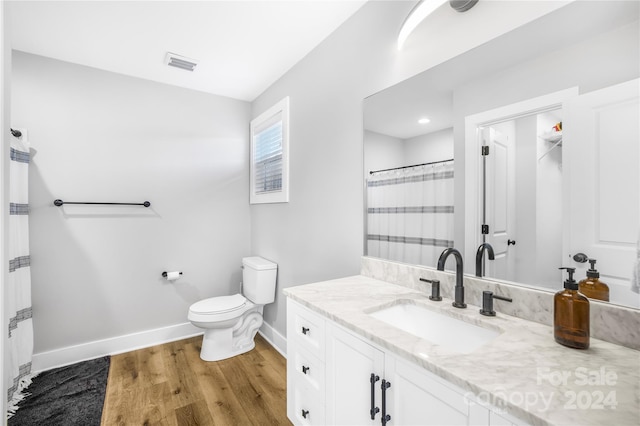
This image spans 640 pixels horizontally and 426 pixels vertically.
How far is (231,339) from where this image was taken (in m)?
2.43

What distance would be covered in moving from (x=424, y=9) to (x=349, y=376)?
4.99ft

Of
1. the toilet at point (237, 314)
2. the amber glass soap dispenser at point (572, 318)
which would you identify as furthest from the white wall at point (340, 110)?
the amber glass soap dispenser at point (572, 318)

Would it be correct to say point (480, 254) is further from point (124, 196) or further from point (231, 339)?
point (124, 196)

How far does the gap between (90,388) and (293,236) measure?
1.73 meters

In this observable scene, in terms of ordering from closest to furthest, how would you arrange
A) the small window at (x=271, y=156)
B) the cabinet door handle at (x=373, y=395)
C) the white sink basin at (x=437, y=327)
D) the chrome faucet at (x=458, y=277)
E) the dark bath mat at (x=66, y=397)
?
the cabinet door handle at (x=373, y=395) → the white sink basin at (x=437, y=327) → the chrome faucet at (x=458, y=277) → the dark bath mat at (x=66, y=397) → the small window at (x=271, y=156)

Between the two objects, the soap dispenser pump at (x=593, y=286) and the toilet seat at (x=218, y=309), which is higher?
the soap dispenser pump at (x=593, y=286)

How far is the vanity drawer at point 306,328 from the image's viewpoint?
122 cm

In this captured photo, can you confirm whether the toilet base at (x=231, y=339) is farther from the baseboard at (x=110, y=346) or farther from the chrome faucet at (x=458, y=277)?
the chrome faucet at (x=458, y=277)

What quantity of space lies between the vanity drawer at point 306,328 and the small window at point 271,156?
4.03 feet

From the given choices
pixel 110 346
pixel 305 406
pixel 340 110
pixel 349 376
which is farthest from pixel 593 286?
pixel 110 346

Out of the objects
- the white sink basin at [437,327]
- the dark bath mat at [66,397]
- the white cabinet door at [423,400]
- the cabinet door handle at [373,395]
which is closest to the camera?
the white cabinet door at [423,400]

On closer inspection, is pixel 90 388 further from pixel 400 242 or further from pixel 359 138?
pixel 359 138

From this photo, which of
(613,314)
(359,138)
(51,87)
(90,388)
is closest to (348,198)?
(359,138)

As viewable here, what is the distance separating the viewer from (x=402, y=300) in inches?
50.9
